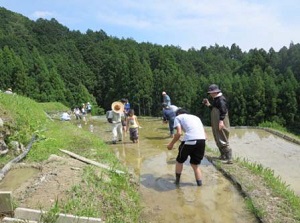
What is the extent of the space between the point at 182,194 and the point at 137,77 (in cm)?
6099

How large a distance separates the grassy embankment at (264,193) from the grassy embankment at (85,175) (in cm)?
203

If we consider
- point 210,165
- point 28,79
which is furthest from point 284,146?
point 28,79

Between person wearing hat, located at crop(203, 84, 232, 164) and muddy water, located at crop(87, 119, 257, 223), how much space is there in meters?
0.58

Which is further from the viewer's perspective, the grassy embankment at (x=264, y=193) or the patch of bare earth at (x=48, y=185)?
the grassy embankment at (x=264, y=193)

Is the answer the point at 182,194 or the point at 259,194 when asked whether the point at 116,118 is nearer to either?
the point at 182,194

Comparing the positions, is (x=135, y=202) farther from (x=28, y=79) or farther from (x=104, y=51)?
(x=104, y=51)

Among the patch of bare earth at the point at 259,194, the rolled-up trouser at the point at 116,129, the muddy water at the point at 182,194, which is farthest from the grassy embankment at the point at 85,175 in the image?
the patch of bare earth at the point at 259,194

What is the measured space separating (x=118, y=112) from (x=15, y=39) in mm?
78438

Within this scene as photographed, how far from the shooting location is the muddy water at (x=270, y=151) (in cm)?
859

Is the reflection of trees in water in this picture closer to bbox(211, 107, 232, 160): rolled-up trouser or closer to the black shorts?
bbox(211, 107, 232, 160): rolled-up trouser

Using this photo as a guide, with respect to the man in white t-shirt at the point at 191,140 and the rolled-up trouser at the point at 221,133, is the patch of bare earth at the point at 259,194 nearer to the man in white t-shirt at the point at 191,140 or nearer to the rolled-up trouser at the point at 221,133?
the rolled-up trouser at the point at 221,133

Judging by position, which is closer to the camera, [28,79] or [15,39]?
[28,79]

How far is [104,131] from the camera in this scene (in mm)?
16000

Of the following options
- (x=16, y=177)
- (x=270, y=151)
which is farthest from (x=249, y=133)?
(x=16, y=177)
